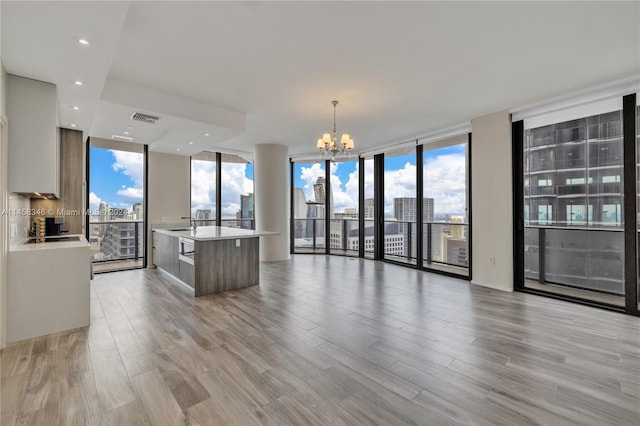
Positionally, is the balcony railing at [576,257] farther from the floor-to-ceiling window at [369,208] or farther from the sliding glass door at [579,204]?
the floor-to-ceiling window at [369,208]

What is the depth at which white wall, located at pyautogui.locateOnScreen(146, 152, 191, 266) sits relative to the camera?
242 inches

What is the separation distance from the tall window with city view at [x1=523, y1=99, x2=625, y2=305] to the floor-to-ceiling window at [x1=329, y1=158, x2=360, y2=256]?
13.4 ft

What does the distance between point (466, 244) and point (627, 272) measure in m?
2.26

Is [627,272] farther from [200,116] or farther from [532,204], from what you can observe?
[200,116]

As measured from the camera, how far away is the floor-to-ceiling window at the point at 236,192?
7.44 metres

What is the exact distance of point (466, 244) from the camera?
560 cm

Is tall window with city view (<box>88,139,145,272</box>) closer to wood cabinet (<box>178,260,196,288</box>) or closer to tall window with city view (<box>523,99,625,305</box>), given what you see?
wood cabinet (<box>178,260,196,288</box>)

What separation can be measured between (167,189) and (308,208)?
151 inches

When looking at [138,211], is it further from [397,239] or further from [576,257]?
[576,257]

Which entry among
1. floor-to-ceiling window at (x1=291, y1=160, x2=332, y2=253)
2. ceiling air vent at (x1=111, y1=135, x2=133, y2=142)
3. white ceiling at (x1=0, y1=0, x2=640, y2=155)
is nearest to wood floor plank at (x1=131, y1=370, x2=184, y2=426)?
white ceiling at (x1=0, y1=0, x2=640, y2=155)

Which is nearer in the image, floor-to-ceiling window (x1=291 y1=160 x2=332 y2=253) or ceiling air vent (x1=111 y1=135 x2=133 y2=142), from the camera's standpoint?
ceiling air vent (x1=111 y1=135 x2=133 y2=142)

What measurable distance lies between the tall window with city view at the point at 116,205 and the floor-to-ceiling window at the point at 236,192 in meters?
1.89

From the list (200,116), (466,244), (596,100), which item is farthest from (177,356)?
(596,100)

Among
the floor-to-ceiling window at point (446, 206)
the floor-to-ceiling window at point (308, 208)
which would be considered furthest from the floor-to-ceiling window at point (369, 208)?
the floor-to-ceiling window at point (446, 206)
